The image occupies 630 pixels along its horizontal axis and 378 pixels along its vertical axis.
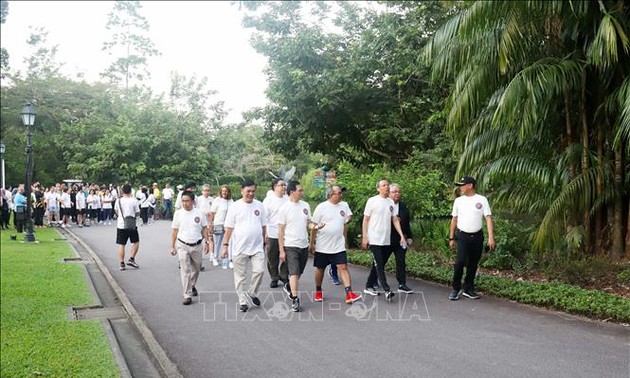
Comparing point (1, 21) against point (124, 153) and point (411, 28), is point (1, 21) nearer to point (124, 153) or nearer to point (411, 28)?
point (124, 153)

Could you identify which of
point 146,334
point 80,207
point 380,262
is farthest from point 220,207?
point 80,207

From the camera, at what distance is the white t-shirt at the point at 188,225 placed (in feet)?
28.6

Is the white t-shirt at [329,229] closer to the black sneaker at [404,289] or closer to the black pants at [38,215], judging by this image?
the black sneaker at [404,289]

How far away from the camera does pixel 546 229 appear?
30.9 feet

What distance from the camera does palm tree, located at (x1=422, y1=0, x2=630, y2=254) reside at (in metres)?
8.58

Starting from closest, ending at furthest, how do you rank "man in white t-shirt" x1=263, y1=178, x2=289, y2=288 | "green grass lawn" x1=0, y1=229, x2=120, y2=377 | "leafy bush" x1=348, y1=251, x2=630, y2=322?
"green grass lawn" x1=0, y1=229, x2=120, y2=377
"leafy bush" x1=348, y1=251, x2=630, y2=322
"man in white t-shirt" x1=263, y1=178, x2=289, y2=288

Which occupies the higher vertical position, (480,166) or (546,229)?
(480,166)

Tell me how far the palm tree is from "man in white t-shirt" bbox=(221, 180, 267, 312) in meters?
3.90

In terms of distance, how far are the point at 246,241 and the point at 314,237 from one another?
1.01 m

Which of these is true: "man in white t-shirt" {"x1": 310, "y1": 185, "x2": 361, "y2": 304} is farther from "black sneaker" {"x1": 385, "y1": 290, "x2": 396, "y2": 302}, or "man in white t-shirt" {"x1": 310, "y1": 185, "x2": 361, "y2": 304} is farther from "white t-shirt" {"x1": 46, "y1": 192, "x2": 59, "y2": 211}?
"white t-shirt" {"x1": 46, "y1": 192, "x2": 59, "y2": 211}

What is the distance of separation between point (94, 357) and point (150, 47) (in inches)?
1858

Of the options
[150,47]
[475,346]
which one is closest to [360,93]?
[475,346]

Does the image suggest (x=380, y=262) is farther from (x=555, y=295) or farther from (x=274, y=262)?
(x=555, y=295)

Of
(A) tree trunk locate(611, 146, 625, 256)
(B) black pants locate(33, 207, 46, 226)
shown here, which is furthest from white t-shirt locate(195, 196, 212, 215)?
(B) black pants locate(33, 207, 46, 226)
